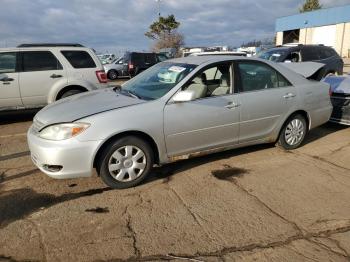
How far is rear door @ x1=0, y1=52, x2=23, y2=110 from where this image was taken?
8133mm

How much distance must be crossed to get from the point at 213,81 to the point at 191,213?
85.3 inches

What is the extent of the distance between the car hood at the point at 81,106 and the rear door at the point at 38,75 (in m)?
3.59

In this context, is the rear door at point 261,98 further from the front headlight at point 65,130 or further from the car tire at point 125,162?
the front headlight at point 65,130

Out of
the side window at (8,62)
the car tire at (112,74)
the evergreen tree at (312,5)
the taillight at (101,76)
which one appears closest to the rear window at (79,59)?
the taillight at (101,76)

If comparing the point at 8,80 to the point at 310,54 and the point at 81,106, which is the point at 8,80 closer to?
the point at 81,106

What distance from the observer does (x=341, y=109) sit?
7.17m

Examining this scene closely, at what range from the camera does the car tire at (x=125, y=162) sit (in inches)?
172

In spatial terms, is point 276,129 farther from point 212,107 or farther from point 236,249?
point 236,249

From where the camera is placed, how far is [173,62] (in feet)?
18.6

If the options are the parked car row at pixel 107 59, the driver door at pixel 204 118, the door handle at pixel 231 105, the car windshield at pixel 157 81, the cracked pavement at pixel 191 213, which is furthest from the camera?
the parked car row at pixel 107 59

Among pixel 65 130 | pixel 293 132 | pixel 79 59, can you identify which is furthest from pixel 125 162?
pixel 79 59

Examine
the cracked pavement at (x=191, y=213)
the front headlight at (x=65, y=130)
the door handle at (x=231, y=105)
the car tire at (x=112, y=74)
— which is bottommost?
the cracked pavement at (x=191, y=213)

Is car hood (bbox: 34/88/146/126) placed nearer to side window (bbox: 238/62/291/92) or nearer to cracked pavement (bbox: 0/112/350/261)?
cracked pavement (bbox: 0/112/350/261)

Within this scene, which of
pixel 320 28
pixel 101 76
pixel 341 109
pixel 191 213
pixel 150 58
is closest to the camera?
pixel 191 213
